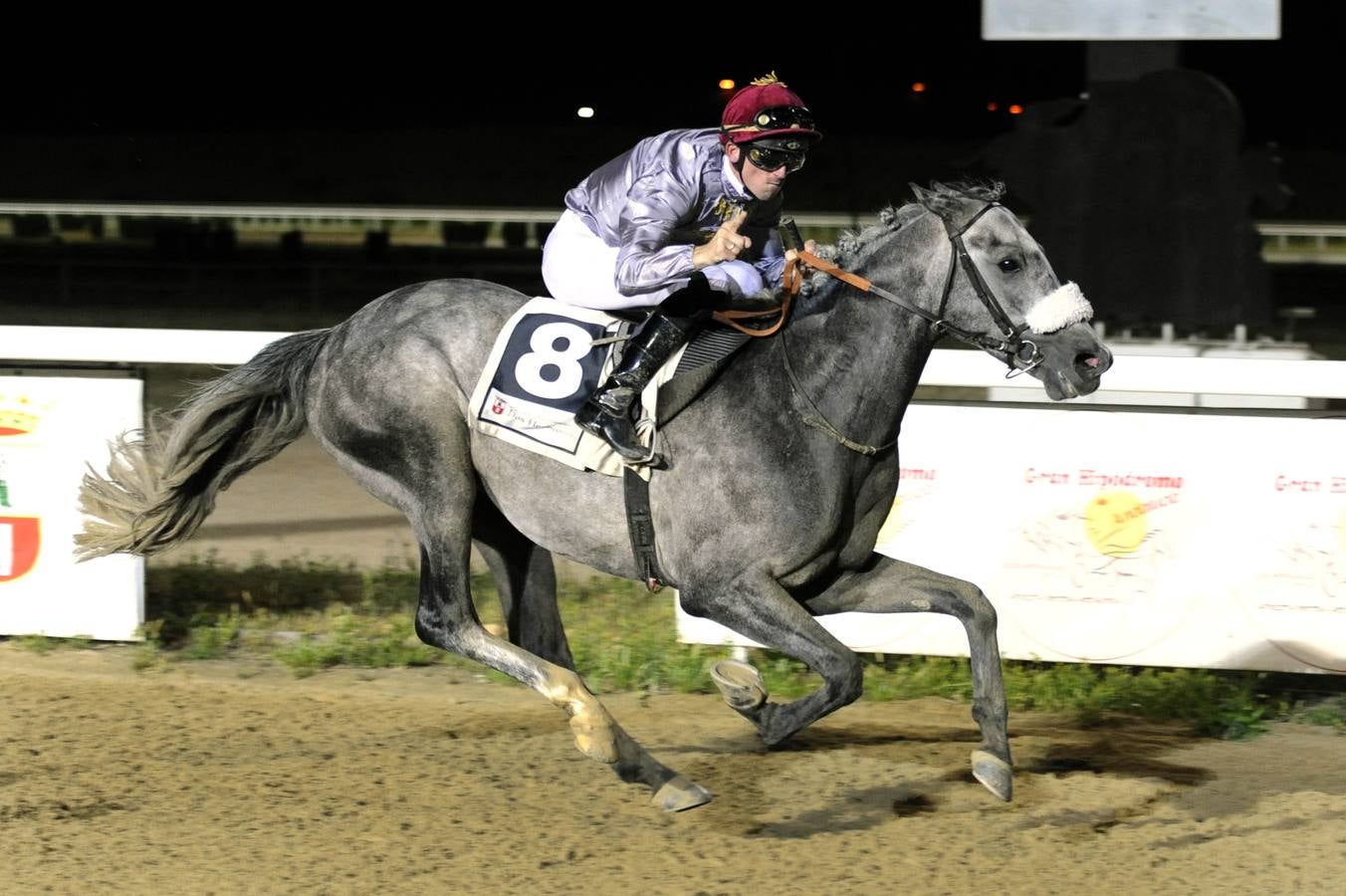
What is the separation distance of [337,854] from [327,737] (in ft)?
3.06

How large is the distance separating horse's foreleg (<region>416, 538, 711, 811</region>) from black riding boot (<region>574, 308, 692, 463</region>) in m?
0.59

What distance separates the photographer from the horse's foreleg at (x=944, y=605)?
380cm

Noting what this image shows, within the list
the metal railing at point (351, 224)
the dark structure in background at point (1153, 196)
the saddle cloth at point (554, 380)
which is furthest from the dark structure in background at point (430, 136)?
the saddle cloth at point (554, 380)

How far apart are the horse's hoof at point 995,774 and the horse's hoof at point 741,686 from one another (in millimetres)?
520

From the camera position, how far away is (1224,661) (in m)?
4.89

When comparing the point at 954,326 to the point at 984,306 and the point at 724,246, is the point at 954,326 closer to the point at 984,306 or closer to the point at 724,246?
the point at 984,306

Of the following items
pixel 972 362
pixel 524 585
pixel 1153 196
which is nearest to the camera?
pixel 524 585

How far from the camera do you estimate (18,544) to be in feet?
18.1

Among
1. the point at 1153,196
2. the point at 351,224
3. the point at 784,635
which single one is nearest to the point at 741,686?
the point at 784,635

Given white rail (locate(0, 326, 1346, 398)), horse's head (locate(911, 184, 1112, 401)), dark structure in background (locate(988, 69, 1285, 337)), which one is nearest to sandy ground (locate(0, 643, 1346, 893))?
white rail (locate(0, 326, 1346, 398))

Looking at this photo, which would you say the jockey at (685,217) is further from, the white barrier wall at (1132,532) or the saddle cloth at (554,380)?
the white barrier wall at (1132,532)

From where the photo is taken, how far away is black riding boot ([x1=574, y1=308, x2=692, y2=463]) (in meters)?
3.77

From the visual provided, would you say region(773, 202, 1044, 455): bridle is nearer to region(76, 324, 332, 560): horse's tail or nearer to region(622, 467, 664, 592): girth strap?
region(622, 467, 664, 592): girth strap

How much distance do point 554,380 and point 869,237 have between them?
0.84 m
